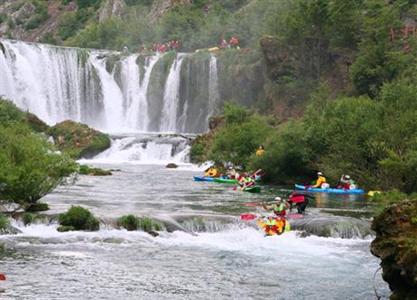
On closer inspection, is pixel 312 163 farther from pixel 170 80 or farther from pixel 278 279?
pixel 170 80

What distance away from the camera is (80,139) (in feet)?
213

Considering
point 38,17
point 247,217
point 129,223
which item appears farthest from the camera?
point 38,17

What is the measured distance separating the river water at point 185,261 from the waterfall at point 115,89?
47759 mm

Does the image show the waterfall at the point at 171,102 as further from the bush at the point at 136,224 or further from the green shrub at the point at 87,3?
the green shrub at the point at 87,3

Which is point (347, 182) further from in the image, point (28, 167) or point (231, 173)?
point (28, 167)

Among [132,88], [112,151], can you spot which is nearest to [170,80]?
[132,88]

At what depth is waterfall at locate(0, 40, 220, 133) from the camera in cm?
7825

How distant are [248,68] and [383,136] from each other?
136 ft

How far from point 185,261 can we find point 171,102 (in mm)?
59442

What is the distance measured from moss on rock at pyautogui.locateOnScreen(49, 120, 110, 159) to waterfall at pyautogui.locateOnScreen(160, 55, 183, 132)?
14303 millimetres

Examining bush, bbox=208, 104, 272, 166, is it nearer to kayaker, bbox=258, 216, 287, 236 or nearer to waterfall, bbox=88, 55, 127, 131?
kayaker, bbox=258, 216, 287, 236

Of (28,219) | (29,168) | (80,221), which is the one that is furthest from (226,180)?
(28,219)

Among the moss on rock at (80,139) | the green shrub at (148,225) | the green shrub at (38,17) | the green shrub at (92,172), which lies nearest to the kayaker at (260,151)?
the green shrub at (92,172)

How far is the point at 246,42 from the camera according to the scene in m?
94.6
